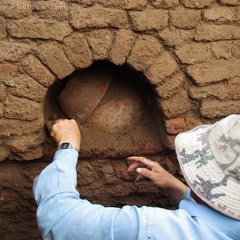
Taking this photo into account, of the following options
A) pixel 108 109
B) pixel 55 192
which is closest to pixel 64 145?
pixel 55 192

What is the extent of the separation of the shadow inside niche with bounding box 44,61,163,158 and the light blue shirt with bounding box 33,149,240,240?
105cm

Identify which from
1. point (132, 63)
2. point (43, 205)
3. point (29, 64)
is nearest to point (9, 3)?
point (29, 64)

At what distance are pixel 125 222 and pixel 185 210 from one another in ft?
0.72

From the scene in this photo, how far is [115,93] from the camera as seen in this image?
2414mm

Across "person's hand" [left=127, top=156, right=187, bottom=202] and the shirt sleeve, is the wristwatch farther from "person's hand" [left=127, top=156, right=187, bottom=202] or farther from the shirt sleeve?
"person's hand" [left=127, top=156, right=187, bottom=202]

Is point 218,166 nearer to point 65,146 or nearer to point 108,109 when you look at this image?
point 65,146

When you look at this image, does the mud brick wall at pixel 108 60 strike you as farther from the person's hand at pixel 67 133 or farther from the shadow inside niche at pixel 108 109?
the person's hand at pixel 67 133

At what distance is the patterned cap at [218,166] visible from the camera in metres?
1.13

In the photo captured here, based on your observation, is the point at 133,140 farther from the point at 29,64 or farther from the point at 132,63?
the point at 29,64

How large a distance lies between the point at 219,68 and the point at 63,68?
0.95 metres

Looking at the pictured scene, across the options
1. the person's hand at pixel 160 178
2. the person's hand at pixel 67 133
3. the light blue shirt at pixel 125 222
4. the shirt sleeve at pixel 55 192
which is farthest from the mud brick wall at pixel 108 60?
the light blue shirt at pixel 125 222

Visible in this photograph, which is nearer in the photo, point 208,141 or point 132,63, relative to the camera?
point 208,141

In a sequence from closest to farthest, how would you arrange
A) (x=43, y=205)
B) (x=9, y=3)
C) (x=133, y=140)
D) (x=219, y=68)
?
(x=43, y=205) → (x=9, y=3) → (x=219, y=68) → (x=133, y=140)

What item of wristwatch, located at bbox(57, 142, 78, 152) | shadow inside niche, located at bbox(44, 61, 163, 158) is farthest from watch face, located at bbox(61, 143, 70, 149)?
shadow inside niche, located at bbox(44, 61, 163, 158)
